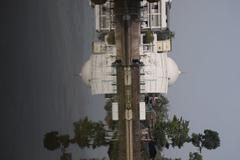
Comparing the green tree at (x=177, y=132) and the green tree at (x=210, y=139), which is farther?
the green tree at (x=210, y=139)

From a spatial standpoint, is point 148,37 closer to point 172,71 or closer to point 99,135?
point 172,71

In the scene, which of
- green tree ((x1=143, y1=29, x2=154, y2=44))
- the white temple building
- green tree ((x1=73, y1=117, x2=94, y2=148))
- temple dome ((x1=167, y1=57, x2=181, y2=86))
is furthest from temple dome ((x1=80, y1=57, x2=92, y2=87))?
temple dome ((x1=167, y1=57, x2=181, y2=86))

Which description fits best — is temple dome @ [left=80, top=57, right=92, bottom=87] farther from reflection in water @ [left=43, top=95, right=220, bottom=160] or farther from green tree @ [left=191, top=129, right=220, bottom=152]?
green tree @ [left=191, top=129, right=220, bottom=152]

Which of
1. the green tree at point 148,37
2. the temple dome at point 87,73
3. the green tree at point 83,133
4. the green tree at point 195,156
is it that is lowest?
Result: the green tree at point 195,156

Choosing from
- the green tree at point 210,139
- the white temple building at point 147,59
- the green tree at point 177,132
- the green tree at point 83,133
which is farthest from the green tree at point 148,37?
the green tree at point 83,133

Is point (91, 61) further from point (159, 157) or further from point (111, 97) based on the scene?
point (159, 157)

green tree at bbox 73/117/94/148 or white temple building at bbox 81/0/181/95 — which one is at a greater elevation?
white temple building at bbox 81/0/181/95

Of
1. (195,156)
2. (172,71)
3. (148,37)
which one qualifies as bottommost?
(195,156)

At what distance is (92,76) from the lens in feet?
84.4

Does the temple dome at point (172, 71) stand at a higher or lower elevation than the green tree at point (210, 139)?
higher

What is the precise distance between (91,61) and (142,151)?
5.20 m

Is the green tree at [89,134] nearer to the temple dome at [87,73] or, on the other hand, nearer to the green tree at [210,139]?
the temple dome at [87,73]

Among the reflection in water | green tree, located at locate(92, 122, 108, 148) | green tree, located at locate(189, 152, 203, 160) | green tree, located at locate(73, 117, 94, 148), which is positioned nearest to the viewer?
the reflection in water

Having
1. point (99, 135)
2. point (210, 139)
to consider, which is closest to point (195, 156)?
point (210, 139)
